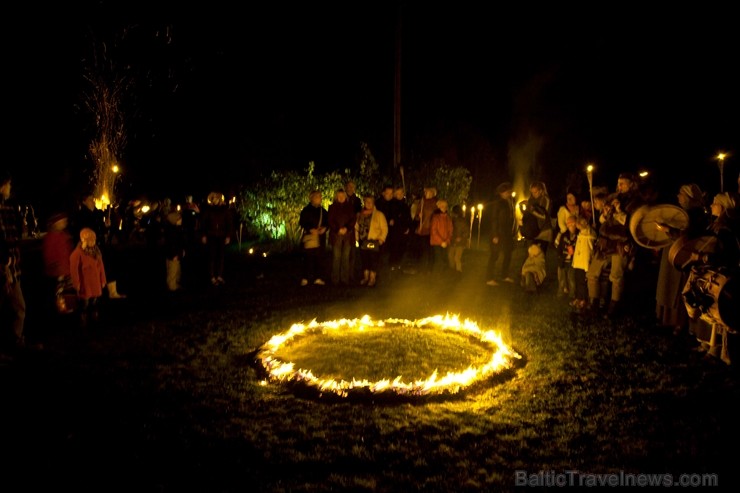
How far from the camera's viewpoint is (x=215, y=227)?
1215 centimetres

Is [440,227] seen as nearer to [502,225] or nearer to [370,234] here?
[502,225]

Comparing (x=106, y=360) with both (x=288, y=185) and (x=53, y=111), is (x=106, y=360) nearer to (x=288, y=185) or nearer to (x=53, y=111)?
(x=288, y=185)

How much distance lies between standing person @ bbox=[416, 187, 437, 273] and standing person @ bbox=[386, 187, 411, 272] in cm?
36

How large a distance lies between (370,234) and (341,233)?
63cm

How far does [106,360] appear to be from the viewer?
7422 mm

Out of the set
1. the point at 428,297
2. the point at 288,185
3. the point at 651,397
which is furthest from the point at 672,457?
the point at 288,185

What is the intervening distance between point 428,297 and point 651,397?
5.46 meters

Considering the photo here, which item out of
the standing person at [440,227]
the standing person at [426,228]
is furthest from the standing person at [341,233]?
the standing person at [440,227]

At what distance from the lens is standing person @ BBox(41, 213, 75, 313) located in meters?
8.62

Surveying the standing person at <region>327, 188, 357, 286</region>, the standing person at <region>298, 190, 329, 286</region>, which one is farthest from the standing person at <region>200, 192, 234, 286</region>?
the standing person at <region>327, 188, 357, 286</region>

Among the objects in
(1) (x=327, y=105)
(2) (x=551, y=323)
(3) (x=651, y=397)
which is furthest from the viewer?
(1) (x=327, y=105)

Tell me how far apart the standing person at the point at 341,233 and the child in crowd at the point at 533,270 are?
3699 millimetres

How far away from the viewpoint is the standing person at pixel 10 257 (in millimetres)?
7059

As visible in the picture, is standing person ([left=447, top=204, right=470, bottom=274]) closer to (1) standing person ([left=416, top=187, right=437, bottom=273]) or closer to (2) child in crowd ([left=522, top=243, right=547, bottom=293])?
(1) standing person ([left=416, top=187, right=437, bottom=273])
